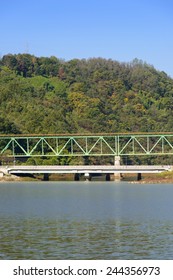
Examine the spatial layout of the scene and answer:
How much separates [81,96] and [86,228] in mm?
116444

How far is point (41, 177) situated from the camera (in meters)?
101

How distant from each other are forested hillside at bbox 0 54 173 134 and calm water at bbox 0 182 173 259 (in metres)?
58.2

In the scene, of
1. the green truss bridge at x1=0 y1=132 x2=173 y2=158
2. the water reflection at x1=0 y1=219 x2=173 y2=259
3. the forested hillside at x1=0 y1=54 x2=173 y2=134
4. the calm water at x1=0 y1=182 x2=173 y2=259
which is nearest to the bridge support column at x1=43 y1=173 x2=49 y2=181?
the green truss bridge at x1=0 y1=132 x2=173 y2=158

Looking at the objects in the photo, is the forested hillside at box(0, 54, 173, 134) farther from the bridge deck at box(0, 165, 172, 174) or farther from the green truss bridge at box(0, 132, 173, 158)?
the bridge deck at box(0, 165, 172, 174)

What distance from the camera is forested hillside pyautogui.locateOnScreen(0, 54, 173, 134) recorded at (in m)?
124

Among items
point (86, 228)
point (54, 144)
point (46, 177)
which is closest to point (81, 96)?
point (54, 144)

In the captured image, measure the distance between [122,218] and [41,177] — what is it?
59.6 metres

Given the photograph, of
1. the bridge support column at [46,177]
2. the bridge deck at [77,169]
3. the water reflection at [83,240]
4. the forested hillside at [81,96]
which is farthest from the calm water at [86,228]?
the forested hillside at [81,96]

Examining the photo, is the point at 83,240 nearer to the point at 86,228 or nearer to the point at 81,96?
the point at 86,228

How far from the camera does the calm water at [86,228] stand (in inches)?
1150

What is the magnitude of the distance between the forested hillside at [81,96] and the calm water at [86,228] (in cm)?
5822

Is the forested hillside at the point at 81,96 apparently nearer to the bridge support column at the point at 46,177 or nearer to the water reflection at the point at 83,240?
the bridge support column at the point at 46,177

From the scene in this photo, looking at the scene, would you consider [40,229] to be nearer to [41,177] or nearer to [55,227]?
[55,227]
